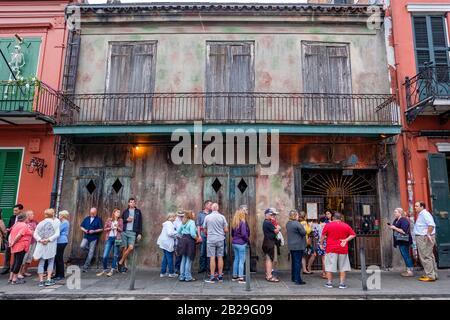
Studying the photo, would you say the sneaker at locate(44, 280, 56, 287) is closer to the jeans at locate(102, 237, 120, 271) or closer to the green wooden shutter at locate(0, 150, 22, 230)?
the jeans at locate(102, 237, 120, 271)

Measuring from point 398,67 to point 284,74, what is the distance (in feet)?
12.0

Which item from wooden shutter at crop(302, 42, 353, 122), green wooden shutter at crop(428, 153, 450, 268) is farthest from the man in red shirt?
wooden shutter at crop(302, 42, 353, 122)

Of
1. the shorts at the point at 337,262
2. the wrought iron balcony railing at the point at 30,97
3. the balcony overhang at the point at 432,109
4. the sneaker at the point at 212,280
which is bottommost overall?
the sneaker at the point at 212,280

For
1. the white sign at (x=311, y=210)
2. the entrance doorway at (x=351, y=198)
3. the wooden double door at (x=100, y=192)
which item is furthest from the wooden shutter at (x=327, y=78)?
the wooden double door at (x=100, y=192)

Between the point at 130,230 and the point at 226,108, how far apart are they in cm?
475

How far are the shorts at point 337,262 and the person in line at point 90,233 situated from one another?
6194 mm

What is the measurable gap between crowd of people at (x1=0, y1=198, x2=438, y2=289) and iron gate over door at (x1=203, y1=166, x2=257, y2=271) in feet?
2.76

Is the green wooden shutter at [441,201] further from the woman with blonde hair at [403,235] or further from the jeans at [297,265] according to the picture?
the jeans at [297,265]

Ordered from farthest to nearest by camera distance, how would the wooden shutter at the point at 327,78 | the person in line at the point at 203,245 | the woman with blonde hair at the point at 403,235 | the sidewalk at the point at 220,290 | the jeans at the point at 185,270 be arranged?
the wooden shutter at the point at 327,78 < the person in line at the point at 203,245 < the woman with blonde hair at the point at 403,235 < the jeans at the point at 185,270 < the sidewalk at the point at 220,290

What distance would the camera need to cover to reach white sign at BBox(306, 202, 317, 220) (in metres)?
10.1

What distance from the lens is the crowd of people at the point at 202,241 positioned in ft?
25.2

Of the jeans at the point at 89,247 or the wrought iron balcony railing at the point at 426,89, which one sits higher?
the wrought iron balcony railing at the point at 426,89

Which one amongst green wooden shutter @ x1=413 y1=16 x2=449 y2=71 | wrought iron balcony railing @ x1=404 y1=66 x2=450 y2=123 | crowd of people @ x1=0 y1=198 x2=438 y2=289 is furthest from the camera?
green wooden shutter @ x1=413 y1=16 x2=449 y2=71

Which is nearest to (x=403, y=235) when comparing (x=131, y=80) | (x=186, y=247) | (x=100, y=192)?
(x=186, y=247)
